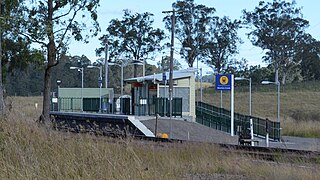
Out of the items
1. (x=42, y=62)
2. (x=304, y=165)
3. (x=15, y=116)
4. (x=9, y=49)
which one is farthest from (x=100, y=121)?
(x=304, y=165)

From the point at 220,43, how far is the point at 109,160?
71.8 metres

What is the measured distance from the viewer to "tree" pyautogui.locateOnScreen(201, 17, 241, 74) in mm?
79812

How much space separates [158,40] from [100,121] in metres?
41.8

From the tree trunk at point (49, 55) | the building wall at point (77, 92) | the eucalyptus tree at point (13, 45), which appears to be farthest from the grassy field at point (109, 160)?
the building wall at point (77, 92)

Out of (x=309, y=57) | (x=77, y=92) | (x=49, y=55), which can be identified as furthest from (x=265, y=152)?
(x=309, y=57)

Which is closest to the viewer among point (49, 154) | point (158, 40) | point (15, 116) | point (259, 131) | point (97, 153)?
point (97, 153)

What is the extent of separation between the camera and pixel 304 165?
44.0 ft

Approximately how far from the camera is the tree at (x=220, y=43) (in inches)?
3142

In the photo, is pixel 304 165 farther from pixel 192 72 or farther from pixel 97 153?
pixel 192 72

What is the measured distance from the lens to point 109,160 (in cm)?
963

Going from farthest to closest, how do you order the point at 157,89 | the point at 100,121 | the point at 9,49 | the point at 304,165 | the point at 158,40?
the point at 158,40 < the point at 157,89 < the point at 9,49 < the point at 100,121 < the point at 304,165

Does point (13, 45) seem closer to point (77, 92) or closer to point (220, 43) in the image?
point (77, 92)

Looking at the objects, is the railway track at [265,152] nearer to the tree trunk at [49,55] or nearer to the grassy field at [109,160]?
the grassy field at [109,160]

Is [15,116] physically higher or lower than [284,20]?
lower
